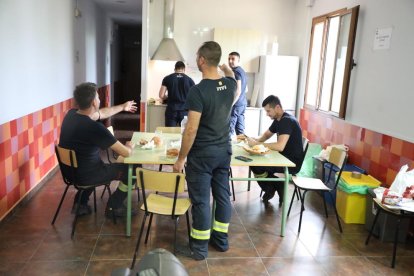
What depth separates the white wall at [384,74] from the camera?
10.5ft

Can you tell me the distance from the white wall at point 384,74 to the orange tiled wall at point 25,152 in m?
3.39

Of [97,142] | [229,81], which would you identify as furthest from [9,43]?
[229,81]

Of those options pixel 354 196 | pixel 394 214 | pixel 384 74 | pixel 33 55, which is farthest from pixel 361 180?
pixel 33 55

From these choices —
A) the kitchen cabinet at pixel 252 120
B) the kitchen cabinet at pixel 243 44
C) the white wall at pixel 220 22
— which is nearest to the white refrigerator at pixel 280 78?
the kitchen cabinet at pixel 252 120

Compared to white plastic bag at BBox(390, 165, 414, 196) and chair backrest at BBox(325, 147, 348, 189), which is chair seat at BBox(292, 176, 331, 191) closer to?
chair backrest at BBox(325, 147, 348, 189)

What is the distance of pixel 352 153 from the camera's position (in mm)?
4047

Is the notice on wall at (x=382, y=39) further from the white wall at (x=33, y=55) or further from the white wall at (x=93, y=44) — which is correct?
the white wall at (x=93, y=44)

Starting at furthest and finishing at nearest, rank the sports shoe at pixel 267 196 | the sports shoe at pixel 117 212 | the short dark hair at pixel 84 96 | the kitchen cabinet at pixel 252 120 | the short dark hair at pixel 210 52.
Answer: the kitchen cabinet at pixel 252 120
the sports shoe at pixel 267 196
the sports shoe at pixel 117 212
the short dark hair at pixel 84 96
the short dark hair at pixel 210 52

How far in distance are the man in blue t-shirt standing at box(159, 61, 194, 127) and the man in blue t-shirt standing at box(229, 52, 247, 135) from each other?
64 centimetres

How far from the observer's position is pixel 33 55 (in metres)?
3.66

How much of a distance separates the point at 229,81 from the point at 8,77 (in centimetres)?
188

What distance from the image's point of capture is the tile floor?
2.52m

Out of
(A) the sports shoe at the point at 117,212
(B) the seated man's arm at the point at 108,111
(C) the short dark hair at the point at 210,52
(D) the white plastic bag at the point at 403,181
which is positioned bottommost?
(A) the sports shoe at the point at 117,212

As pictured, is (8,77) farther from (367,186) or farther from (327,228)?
(367,186)
